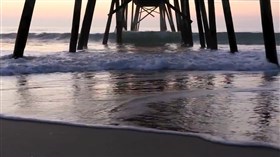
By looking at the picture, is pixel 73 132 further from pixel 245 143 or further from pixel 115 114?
pixel 245 143

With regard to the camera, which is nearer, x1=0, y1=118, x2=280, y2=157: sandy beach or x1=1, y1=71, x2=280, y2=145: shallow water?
x1=0, y1=118, x2=280, y2=157: sandy beach

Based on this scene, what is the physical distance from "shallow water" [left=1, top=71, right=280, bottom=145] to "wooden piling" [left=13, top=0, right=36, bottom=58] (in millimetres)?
2098

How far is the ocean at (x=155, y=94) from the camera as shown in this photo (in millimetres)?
3129

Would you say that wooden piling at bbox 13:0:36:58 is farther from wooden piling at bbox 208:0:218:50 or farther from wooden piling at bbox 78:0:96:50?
wooden piling at bbox 208:0:218:50

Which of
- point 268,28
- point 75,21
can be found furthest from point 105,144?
point 75,21

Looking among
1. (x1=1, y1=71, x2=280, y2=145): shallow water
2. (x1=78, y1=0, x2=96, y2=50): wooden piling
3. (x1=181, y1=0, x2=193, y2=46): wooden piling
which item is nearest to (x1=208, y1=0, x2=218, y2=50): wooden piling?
(x1=78, y1=0, x2=96, y2=50): wooden piling

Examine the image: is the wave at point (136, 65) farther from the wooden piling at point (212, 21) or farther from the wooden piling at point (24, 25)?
the wooden piling at point (212, 21)

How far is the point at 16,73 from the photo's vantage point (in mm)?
6605

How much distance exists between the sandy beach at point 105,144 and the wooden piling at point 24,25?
5.35 metres

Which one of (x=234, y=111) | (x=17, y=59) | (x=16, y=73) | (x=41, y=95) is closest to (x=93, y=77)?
(x=16, y=73)

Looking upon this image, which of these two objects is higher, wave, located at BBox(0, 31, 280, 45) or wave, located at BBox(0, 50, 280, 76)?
wave, located at BBox(0, 50, 280, 76)

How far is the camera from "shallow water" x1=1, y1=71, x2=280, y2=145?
308cm

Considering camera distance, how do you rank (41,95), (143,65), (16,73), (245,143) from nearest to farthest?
1. (245,143)
2. (41,95)
3. (16,73)
4. (143,65)

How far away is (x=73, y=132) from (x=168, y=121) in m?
0.66
